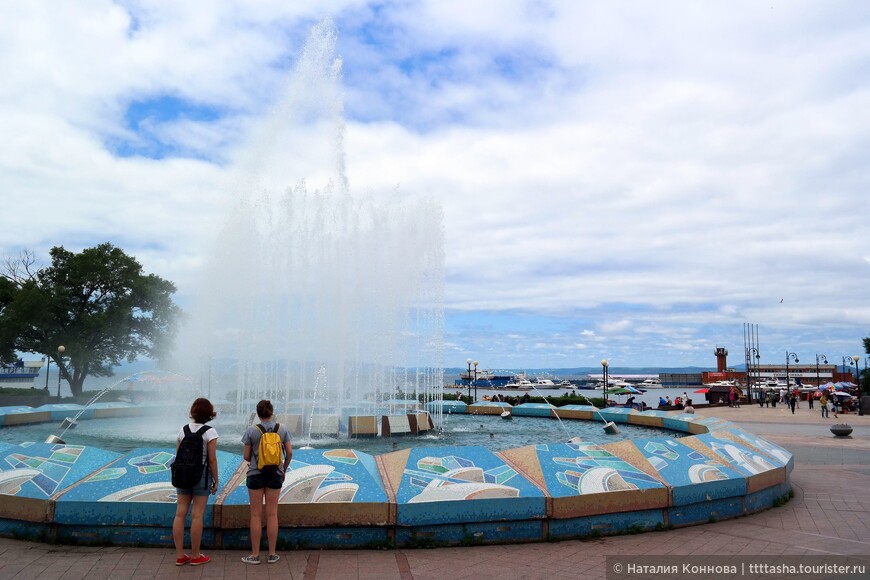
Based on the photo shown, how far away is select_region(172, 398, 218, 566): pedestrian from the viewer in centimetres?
569

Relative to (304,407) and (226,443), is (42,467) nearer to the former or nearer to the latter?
(226,443)

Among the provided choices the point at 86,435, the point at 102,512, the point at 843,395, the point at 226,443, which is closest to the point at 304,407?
the point at 226,443

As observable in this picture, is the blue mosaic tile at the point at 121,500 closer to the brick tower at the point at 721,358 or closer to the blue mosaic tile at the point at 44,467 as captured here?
the blue mosaic tile at the point at 44,467

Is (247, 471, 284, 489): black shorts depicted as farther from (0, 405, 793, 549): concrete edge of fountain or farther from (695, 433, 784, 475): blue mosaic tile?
(695, 433, 784, 475): blue mosaic tile

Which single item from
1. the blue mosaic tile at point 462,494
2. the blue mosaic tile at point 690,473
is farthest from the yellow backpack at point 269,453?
the blue mosaic tile at point 690,473

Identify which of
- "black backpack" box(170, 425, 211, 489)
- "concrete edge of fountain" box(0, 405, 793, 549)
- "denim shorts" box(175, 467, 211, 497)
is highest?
"black backpack" box(170, 425, 211, 489)

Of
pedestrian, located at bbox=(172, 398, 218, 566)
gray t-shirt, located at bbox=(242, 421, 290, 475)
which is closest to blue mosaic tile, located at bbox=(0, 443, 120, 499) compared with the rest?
pedestrian, located at bbox=(172, 398, 218, 566)

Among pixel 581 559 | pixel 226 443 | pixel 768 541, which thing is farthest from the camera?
pixel 226 443

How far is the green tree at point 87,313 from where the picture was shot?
33.5 meters

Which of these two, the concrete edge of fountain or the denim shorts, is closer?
the denim shorts

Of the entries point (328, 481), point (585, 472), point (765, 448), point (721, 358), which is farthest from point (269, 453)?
point (721, 358)

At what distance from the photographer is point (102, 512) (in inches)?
243

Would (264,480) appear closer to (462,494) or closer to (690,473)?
(462,494)

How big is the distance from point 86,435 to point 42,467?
27.4ft
